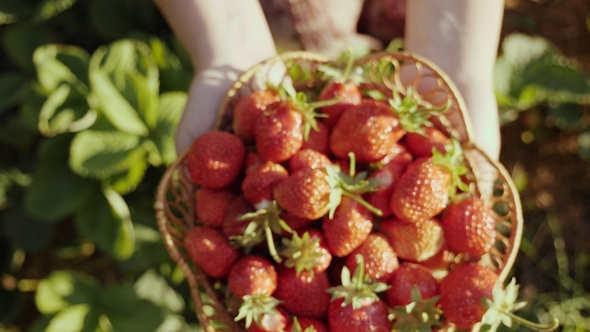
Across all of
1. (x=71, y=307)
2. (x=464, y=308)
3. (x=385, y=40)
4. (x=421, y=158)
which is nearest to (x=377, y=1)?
(x=385, y=40)

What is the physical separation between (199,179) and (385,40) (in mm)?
710

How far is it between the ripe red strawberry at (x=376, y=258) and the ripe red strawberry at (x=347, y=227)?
10 mm

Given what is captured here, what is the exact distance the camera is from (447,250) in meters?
0.83

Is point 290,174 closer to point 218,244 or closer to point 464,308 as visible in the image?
point 218,244

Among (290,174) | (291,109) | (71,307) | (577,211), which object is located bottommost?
(577,211)

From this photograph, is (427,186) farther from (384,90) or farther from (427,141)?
(384,90)

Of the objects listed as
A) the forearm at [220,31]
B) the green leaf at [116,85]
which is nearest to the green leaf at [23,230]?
the green leaf at [116,85]

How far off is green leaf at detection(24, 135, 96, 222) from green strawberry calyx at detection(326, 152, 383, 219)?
1.85 feet

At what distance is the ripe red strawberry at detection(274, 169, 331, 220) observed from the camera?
76 cm

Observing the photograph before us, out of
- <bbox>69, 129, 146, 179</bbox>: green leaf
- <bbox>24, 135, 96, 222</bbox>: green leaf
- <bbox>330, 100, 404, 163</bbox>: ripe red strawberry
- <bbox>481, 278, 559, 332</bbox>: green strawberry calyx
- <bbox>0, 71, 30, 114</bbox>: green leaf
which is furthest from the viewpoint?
<bbox>0, 71, 30, 114</bbox>: green leaf

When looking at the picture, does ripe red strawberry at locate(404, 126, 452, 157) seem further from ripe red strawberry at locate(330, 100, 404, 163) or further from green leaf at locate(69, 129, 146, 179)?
green leaf at locate(69, 129, 146, 179)

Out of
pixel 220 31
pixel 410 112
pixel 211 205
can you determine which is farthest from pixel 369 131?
pixel 220 31

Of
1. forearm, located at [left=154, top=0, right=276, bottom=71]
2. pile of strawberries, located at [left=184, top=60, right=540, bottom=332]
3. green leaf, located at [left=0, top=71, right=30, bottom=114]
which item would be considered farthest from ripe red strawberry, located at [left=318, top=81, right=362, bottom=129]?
green leaf, located at [left=0, top=71, right=30, bottom=114]

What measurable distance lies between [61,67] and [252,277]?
63 cm
